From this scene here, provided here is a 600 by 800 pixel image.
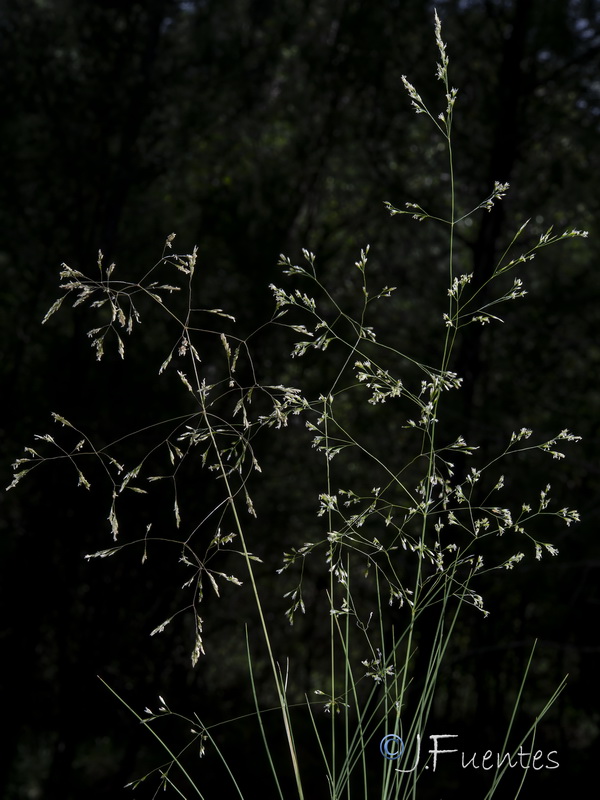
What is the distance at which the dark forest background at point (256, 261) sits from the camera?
339cm

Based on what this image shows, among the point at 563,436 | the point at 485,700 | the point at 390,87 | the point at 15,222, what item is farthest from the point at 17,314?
the point at 563,436

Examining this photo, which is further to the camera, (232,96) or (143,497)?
(232,96)

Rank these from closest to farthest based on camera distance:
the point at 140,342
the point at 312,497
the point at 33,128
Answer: the point at 140,342, the point at 312,497, the point at 33,128

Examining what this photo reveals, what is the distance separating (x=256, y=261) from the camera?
3.65 meters

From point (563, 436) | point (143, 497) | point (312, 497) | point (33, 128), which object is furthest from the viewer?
point (33, 128)

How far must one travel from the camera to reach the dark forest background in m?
3.39

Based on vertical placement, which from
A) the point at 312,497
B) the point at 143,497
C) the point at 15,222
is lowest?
the point at 312,497

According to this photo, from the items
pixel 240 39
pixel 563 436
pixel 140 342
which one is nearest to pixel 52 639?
pixel 140 342

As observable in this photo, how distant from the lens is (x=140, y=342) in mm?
3762

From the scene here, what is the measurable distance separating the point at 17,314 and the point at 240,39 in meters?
1.59

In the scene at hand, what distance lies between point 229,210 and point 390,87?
1.07 m

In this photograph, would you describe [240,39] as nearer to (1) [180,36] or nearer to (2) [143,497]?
(1) [180,36]

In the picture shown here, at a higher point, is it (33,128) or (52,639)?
(33,128)

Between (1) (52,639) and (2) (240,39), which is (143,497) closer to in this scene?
(1) (52,639)
